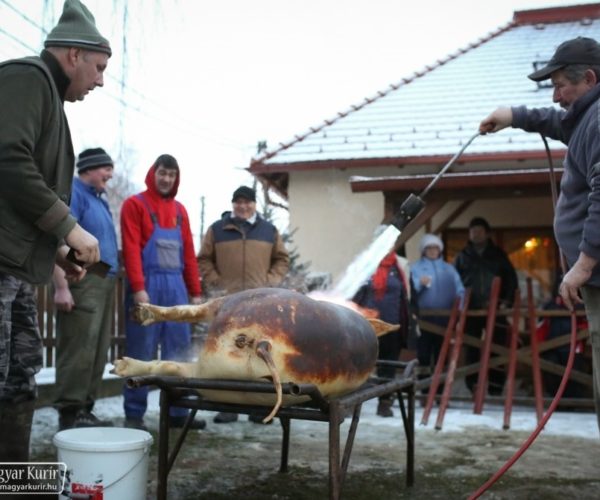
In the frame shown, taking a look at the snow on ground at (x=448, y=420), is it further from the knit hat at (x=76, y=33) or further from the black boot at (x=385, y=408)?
the knit hat at (x=76, y=33)

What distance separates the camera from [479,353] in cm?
820

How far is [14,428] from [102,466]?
473mm

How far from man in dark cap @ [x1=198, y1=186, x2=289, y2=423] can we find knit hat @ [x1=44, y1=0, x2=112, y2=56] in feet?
10.6

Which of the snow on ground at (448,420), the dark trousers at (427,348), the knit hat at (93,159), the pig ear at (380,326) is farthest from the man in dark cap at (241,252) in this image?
the pig ear at (380,326)

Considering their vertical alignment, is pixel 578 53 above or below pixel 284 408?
above

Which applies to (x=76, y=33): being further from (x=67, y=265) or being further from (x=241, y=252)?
(x=241, y=252)

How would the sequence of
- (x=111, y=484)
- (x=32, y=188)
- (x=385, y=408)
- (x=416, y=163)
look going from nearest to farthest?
(x=32, y=188)
(x=111, y=484)
(x=385, y=408)
(x=416, y=163)

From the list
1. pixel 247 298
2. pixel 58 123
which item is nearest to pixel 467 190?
pixel 247 298

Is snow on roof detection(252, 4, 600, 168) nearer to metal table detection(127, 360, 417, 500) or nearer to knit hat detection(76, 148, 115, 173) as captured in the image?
knit hat detection(76, 148, 115, 173)

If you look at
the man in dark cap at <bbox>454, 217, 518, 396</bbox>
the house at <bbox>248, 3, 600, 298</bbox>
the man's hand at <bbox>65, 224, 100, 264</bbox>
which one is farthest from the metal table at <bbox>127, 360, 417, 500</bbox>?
the house at <bbox>248, 3, 600, 298</bbox>

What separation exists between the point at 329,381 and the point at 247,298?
0.55 meters

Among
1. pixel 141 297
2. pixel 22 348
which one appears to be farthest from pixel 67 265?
pixel 141 297

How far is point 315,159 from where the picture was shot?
422 inches

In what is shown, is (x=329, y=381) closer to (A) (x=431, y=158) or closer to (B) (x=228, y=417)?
(B) (x=228, y=417)
